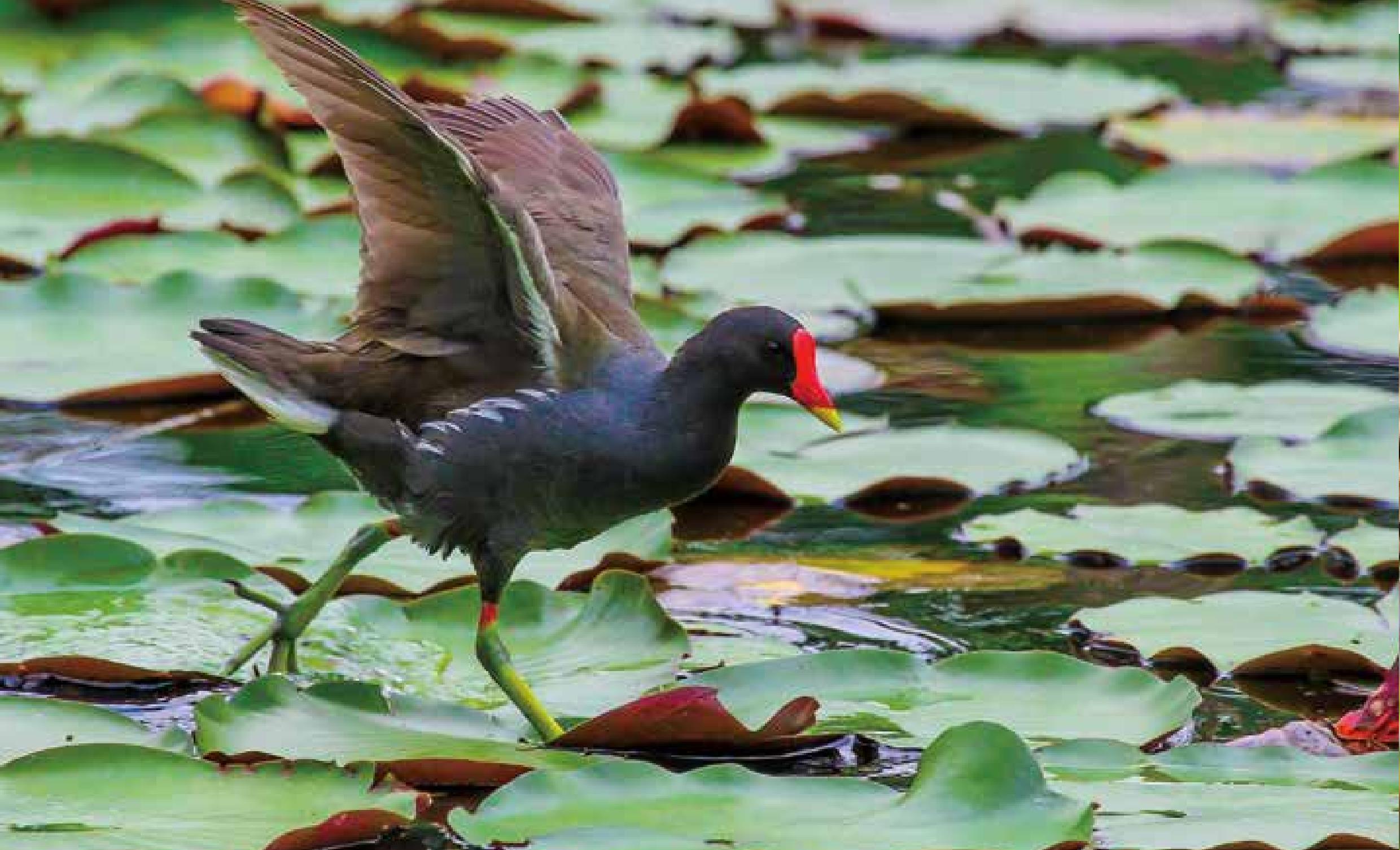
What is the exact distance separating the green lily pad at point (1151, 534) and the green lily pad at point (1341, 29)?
5088 millimetres

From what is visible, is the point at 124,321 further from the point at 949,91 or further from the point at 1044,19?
the point at 1044,19

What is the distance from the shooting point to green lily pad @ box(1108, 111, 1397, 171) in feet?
25.7

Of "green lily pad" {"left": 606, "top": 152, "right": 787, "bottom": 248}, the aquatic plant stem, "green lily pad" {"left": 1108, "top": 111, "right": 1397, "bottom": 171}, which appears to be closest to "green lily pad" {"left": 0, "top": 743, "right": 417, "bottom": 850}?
the aquatic plant stem

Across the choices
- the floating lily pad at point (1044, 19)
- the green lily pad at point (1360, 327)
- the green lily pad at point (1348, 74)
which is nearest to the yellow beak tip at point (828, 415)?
the green lily pad at point (1360, 327)

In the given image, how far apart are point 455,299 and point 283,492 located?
1098 mm

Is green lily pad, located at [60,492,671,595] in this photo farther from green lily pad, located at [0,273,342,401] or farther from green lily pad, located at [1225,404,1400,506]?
green lily pad, located at [1225,404,1400,506]

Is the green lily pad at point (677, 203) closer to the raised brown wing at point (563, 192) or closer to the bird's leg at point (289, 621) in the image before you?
the raised brown wing at point (563, 192)

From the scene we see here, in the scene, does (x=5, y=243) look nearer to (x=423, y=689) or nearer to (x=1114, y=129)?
(x=423, y=689)

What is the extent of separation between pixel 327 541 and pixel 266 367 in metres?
0.63

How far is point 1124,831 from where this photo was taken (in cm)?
335

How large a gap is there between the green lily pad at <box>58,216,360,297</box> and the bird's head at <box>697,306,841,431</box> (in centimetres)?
221

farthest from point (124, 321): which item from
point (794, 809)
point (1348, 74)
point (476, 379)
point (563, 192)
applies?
point (1348, 74)

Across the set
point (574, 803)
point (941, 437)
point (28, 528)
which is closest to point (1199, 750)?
point (574, 803)

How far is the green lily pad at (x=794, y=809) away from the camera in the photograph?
128 inches
